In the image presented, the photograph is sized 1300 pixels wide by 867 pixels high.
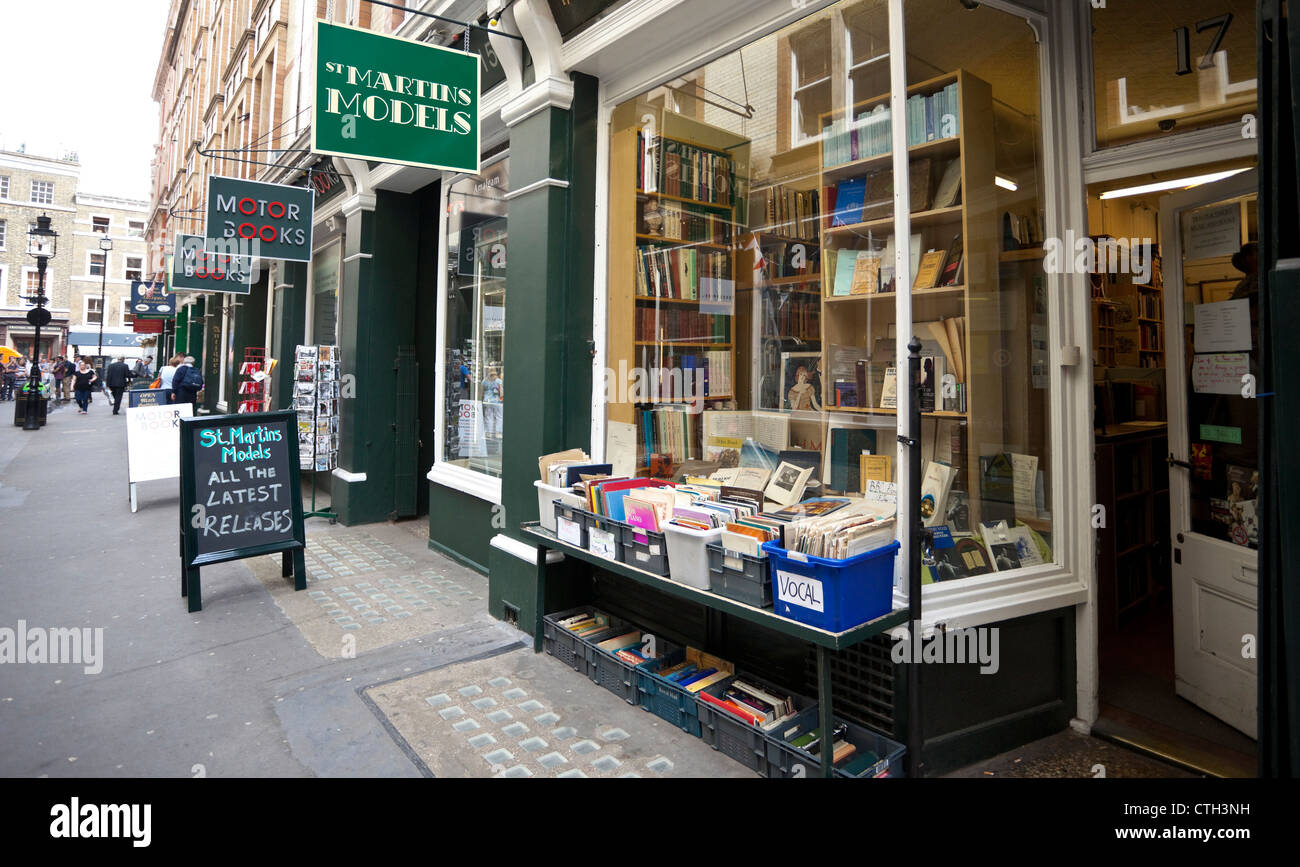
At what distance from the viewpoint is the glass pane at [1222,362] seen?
364cm

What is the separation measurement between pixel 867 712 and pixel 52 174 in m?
59.6

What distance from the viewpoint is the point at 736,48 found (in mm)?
4305

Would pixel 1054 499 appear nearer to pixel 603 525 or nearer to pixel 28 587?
pixel 603 525

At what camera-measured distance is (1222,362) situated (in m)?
3.72

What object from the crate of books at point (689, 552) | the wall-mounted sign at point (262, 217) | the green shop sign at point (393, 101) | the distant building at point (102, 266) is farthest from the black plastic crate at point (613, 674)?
the distant building at point (102, 266)

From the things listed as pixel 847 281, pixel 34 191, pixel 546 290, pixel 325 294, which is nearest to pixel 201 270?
pixel 325 294

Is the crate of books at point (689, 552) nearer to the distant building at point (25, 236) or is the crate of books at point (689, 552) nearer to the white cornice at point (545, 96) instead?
the white cornice at point (545, 96)

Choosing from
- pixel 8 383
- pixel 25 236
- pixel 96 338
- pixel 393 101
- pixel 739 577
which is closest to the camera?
pixel 739 577

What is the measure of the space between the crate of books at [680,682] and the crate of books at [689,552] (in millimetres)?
611

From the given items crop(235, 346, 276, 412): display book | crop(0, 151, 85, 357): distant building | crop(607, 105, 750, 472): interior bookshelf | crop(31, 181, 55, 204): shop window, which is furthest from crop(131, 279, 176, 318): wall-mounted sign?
crop(31, 181, 55, 204): shop window

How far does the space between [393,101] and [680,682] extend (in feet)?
13.7

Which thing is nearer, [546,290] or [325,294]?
[546,290]
